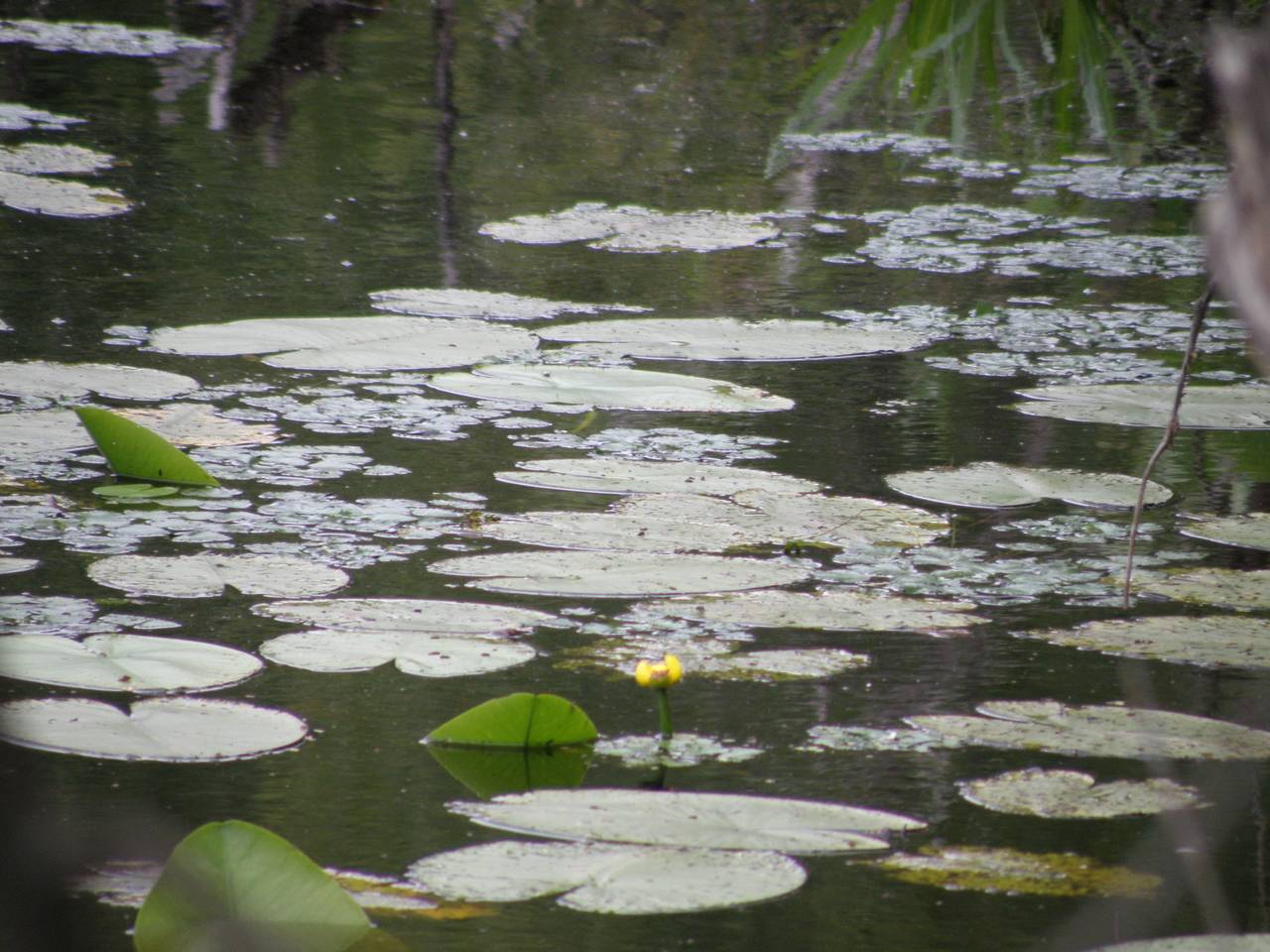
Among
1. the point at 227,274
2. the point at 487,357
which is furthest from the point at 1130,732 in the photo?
the point at 227,274

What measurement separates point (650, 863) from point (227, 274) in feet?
8.59

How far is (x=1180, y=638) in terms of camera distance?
198cm

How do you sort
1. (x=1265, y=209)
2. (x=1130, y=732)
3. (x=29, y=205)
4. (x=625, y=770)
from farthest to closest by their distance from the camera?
(x=29, y=205) → (x=1130, y=732) → (x=625, y=770) → (x=1265, y=209)

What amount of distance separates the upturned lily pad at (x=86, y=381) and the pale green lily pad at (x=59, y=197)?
46.8 inches

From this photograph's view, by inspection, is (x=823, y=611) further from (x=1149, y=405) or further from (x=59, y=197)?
(x=59, y=197)

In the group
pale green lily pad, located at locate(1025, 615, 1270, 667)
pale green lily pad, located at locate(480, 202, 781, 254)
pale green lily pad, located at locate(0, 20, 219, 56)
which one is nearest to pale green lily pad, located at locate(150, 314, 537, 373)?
pale green lily pad, located at locate(480, 202, 781, 254)

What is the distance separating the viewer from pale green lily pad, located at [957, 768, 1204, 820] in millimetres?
1543

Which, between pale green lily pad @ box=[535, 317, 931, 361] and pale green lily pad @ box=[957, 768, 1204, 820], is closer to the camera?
pale green lily pad @ box=[957, 768, 1204, 820]

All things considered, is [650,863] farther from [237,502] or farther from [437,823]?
[237,502]

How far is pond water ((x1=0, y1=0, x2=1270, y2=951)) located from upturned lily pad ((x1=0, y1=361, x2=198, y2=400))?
0.01m

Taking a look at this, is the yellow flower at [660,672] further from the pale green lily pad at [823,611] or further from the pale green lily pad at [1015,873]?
the pale green lily pad at [823,611]

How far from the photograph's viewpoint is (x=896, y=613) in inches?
80.7

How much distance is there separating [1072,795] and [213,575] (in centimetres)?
103

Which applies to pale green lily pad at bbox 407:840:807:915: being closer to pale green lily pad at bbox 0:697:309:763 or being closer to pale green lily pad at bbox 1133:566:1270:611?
pale green lily pad at bbox 0:697:309:763
